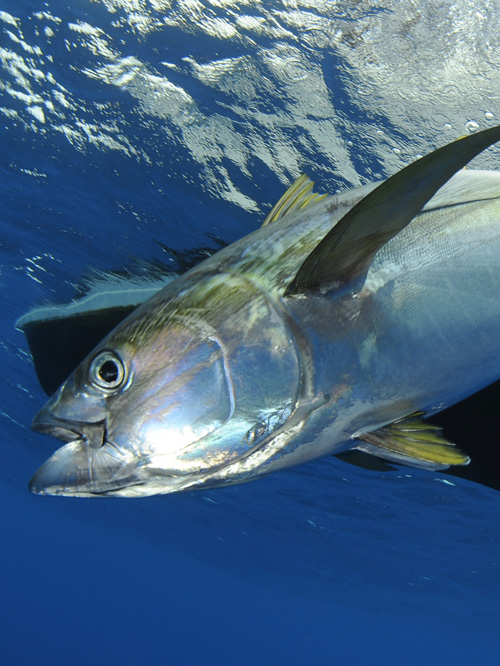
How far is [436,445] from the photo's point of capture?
168cm

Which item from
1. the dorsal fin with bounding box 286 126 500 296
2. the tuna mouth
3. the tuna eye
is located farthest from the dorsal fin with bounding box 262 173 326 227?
the tuna mouth

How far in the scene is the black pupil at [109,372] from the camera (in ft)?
4.84

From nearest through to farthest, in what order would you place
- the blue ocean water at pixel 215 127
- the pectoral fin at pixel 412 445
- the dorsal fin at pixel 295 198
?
the pectoral fin at pixel 412 445 → the dorsal fin at pixel 295 198 → the blue ocean water at pixel 215 127

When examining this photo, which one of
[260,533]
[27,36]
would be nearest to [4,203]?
[27,36]

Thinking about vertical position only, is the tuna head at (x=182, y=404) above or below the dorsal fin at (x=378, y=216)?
below

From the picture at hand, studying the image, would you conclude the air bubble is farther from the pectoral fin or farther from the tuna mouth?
the tuna mouth

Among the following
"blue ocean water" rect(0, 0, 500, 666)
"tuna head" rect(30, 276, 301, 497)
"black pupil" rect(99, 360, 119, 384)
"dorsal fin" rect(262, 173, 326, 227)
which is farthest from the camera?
"blue ocean water" rect(0, 0, 500, 666)

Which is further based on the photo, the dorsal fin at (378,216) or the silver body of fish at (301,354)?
the silver body of fish at (301,354)

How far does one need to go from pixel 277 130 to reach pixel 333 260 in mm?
5303

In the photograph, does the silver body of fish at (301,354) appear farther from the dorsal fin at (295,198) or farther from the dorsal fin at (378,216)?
the dorsal fin at (295,198)

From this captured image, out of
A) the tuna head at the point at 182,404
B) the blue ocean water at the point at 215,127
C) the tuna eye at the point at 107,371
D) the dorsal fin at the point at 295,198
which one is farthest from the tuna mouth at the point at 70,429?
the blue ocean water at the point at 215,127

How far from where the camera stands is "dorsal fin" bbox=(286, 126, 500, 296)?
1.18 metres

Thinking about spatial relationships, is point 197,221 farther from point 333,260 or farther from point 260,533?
point 260,533

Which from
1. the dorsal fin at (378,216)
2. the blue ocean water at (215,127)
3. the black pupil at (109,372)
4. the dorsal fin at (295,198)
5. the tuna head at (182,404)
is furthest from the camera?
the blue ocean water at (215,127)
